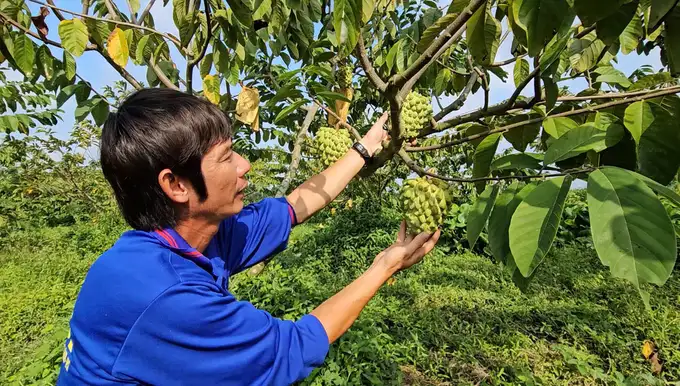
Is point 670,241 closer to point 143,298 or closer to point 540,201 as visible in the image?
point 540,201

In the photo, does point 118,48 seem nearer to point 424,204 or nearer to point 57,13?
point 57,13

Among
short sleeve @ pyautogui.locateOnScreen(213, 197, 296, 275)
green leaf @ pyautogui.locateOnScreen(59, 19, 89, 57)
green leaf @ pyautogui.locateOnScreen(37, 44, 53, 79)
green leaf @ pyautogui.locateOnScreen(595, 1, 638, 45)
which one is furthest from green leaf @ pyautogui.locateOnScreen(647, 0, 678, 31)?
green leaf @ pyautogui.locateOnScreen(37, 44, 53, 79)

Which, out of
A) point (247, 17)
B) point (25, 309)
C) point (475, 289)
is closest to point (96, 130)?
point (25, 309)

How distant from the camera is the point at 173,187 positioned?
3.67 feet

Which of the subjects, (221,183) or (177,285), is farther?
(221,183)

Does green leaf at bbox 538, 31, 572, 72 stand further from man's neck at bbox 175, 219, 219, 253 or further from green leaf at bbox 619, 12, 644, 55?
man's neck at bbox 175, 219, 219, 253

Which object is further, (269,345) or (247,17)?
(247,17)

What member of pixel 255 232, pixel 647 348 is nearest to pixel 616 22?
pixel 255 232

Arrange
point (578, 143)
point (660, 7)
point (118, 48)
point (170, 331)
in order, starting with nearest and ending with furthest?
point (660, 7) → point (578, 143) → point (170, 331) → point (118, 48)

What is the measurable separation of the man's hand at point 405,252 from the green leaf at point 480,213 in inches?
15.3

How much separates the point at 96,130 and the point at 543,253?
7.96 meters

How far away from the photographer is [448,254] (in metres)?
5.54

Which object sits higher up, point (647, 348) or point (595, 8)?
point (595, 8)

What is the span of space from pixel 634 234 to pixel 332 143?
1139mm
